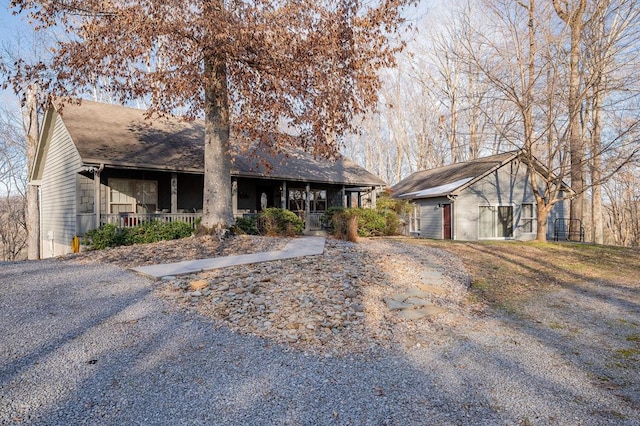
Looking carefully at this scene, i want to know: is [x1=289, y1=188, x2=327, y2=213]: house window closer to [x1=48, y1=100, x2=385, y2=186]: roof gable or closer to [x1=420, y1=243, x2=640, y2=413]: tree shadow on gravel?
[x1=48, y1=100, x2=385, y2=186]: roof gable

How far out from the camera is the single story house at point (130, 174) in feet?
39.0

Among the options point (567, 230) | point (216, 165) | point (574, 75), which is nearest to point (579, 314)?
point (216, 165)

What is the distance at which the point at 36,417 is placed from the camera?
2.40 metres

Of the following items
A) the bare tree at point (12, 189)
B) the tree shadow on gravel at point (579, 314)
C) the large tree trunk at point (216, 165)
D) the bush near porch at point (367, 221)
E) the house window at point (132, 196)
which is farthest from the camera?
the bare tree at point (12, 189)

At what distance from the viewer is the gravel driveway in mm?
2535

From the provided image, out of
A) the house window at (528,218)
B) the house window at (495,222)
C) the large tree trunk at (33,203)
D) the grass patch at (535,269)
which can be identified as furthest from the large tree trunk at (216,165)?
the house window at (528,218)

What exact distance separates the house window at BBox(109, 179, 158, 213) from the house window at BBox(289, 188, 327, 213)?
6.50 m

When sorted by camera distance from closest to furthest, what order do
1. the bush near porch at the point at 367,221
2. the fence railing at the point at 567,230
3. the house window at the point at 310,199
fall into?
the bush near porch at the point at 367,221 → the fence railing at the point at 567,230 → the house window at the point at 310,199

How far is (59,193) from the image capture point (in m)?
14.7

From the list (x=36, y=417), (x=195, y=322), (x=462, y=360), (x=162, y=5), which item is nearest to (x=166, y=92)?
(x=162, y=5)

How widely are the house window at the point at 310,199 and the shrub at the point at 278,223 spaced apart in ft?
14.5

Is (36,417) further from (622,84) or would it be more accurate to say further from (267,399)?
(622,84)

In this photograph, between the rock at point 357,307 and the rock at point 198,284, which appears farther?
the rock at point 198,284

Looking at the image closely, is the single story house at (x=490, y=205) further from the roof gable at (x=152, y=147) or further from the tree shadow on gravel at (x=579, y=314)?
the tree shadow on gravel at (x=579, y=314)
